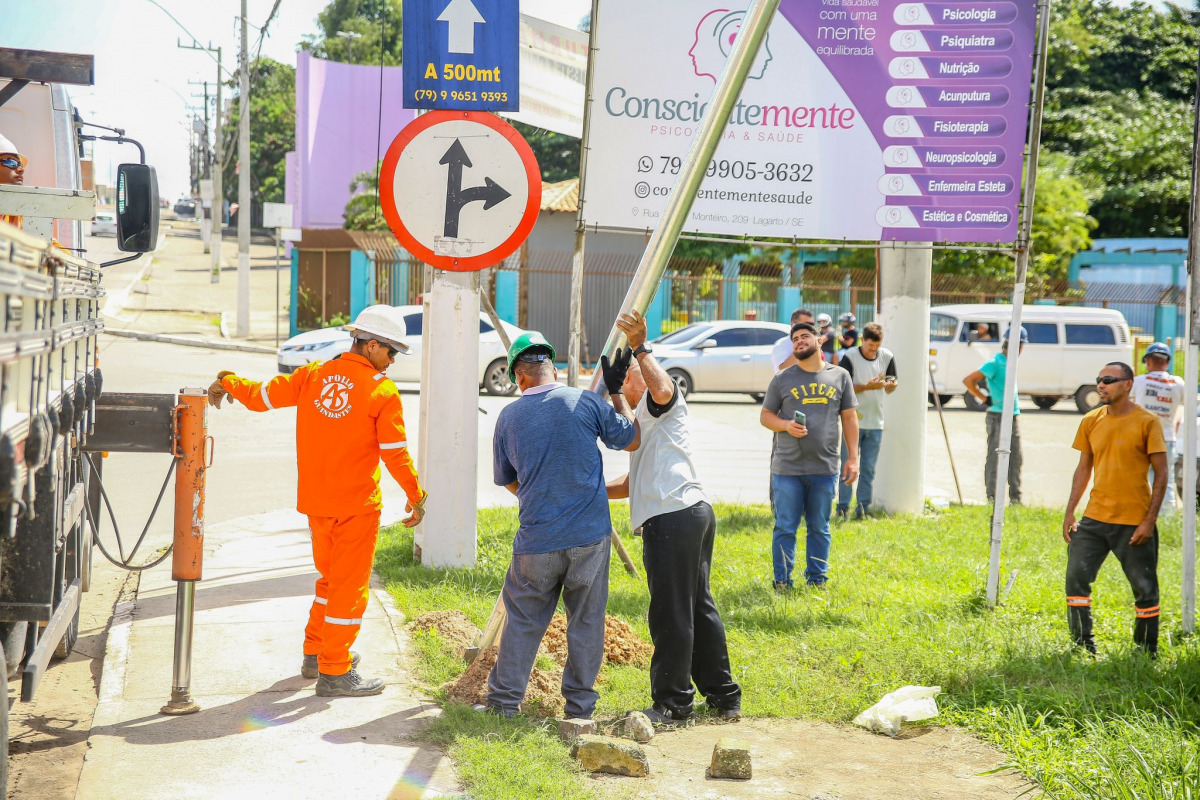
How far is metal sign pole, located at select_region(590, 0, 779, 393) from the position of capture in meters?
3.99

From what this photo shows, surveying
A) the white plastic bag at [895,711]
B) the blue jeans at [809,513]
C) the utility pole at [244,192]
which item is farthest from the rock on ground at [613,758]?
the utility pole at [244,192]

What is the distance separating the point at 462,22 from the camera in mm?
6723

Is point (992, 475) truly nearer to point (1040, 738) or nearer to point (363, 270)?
point (1040, 738)

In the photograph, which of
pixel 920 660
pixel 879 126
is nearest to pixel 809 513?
pixel 920 660

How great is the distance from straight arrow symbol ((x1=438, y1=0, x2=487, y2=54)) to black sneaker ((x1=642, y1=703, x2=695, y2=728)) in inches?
159

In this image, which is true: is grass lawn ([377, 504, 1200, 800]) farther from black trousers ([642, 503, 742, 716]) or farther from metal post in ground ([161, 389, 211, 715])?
metal post in ground ([161, 389, 211, 715])

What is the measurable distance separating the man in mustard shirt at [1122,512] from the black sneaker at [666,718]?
8.36ft

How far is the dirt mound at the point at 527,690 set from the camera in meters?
5.01

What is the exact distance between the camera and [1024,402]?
23891 mm

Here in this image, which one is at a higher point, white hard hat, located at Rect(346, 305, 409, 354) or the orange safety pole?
white hard hat, located at Rect(346, 305, 409, 354)

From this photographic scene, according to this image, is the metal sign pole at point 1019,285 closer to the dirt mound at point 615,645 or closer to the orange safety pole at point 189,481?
the dirt mound at point 615,645

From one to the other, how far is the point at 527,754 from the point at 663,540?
1133 millimetres

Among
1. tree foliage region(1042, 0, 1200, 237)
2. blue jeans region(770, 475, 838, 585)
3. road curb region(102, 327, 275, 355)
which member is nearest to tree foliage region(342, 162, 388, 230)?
road curb region(102, 327, 275, 355)

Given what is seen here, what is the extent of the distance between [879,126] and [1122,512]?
3.26 meters
